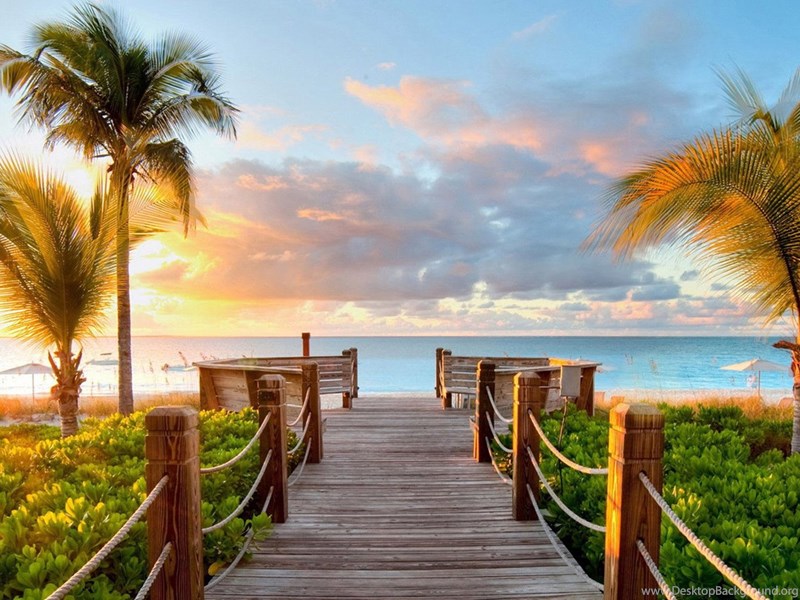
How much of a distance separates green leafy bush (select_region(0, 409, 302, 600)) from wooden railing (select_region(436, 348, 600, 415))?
3.90m

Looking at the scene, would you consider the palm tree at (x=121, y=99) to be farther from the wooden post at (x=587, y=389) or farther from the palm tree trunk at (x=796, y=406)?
the palm tree trunk at (x=796, y=406)

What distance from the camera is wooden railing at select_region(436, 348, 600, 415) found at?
9.03 m

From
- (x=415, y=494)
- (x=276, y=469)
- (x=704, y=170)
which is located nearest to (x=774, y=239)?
(x=704, y=170)

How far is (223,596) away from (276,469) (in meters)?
1.44

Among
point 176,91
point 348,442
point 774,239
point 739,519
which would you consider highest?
point 176,91

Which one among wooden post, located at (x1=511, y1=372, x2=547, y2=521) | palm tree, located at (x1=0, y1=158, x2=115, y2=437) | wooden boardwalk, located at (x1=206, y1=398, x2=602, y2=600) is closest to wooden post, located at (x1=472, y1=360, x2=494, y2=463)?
wooden boardwalk, located at (x1=206, y1=398, x2=602, y2=600)

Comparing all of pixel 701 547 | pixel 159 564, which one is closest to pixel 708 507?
pixel 701 547

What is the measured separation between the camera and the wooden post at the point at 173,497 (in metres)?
2.53

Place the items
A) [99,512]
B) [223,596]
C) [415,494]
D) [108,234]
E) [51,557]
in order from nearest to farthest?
1. [51,557]
2. [99,512]
3. [223,596]
4. [415,494]
5. [108,234]

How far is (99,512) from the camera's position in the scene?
3021 mm

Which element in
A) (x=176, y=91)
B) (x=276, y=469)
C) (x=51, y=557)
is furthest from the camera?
(x=176, y=91)

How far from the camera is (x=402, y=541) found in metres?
4.36

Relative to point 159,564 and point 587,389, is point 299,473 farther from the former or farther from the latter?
point 587,389

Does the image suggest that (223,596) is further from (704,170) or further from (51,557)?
(704,170)
